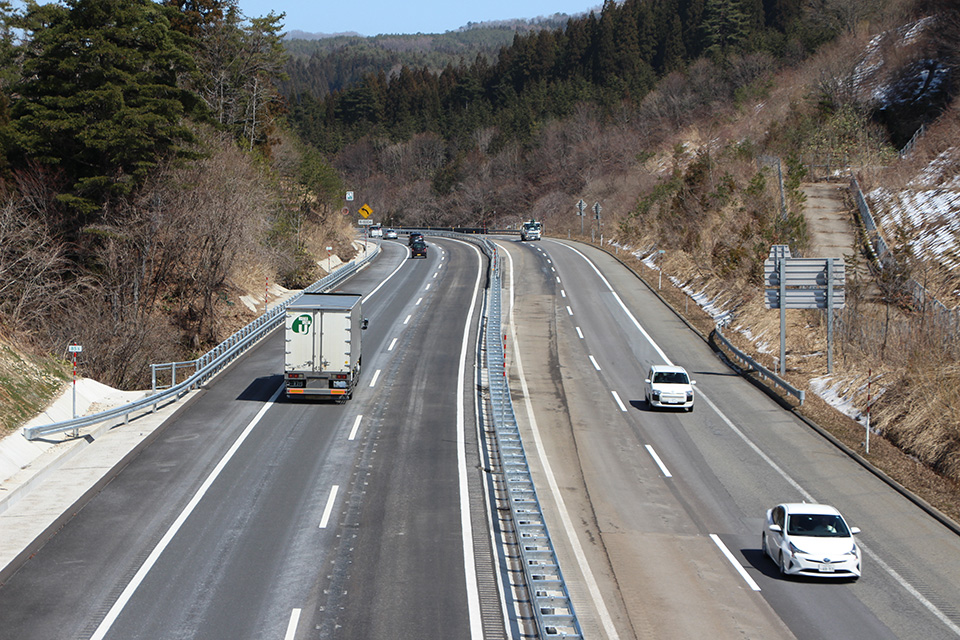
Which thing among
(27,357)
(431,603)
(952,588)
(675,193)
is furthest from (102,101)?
(675,193)

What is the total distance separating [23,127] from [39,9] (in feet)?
18.9

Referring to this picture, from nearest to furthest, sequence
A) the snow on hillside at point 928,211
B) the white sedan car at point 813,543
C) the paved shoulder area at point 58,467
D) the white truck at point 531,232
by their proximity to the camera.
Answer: the white sedan car at point 813,543
the paved shoulder area at point 58,467
the snow on hillside at point 928,211
the white truck at point 531,232

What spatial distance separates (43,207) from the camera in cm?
4156

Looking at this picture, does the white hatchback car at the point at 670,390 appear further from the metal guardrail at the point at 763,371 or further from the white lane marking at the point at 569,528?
the white lane marking at the point at 569,528

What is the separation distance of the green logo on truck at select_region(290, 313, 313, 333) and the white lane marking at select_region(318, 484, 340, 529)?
830 cm

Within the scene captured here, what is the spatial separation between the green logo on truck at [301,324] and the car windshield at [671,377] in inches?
494

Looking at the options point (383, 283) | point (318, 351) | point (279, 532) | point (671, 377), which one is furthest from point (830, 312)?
point (383, 283)

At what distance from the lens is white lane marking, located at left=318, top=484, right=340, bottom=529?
A: 18.8 meters

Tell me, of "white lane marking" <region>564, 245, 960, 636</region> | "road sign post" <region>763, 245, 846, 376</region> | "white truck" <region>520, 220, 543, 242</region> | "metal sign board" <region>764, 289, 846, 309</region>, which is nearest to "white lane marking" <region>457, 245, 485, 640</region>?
"white lane marking" <region>564, 245, 960, 636</region>

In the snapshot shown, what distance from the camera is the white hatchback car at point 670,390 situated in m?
30.2

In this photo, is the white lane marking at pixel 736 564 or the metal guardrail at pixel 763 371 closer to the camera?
the white lane marking at pixel 736 564

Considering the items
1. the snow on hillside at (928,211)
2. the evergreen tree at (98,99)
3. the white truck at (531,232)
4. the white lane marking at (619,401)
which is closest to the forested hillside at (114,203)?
the evergreen tree at (98,99)

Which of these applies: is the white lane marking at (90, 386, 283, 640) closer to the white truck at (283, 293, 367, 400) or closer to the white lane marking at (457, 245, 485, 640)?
the white truck at (283, 293, 367, 400)

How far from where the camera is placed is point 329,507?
1970 centimetres
